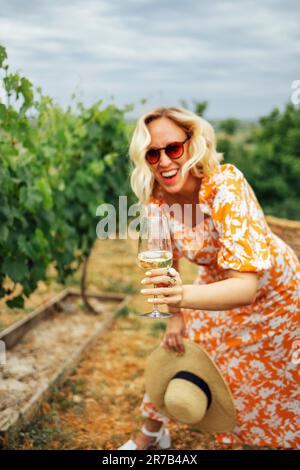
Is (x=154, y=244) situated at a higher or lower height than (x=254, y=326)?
higher

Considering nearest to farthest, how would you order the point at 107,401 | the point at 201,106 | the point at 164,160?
the point at 164,160
the point at 107,401
the point at 201,106

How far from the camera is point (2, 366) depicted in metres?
3.68

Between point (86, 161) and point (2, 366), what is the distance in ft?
6.35

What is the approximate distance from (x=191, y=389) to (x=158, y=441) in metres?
0.71

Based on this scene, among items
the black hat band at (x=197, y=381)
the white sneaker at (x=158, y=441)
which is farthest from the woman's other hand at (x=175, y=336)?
the white sneaker at (x=158, y=441)

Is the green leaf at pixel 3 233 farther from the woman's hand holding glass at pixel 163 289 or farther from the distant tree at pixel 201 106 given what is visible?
the distant tree at pixel 201 106

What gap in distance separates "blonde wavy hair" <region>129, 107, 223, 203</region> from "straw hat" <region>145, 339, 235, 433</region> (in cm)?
94

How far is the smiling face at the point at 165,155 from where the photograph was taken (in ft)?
7.46

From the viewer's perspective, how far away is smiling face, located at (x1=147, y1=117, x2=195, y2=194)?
2273 millimetres

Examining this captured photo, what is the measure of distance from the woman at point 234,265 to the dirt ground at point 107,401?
73 centimetres

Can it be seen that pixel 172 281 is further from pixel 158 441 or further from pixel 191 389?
pixel 158 441

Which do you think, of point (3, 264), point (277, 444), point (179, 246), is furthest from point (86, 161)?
point (277, 444)

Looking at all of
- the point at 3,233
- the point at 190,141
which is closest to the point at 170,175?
the point at 190,141

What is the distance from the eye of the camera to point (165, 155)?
2264 millimetres
